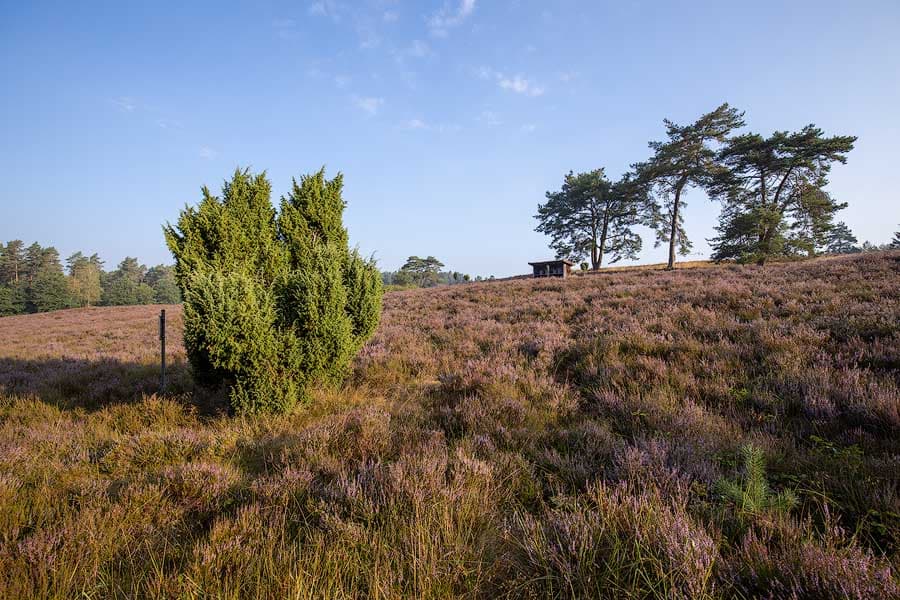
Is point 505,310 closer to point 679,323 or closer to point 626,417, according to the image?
point 679,323

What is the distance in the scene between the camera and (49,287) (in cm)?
5450

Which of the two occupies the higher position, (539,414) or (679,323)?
(679,323)

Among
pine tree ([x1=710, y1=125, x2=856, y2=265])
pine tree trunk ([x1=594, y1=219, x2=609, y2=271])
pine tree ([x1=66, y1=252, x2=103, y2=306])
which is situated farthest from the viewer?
pine tree ([x1=66, y1=252, x2=103, y2=306])

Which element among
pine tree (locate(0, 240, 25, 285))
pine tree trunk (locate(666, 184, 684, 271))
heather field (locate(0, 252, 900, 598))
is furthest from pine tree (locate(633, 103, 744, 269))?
pine tree (locate(0, 240, 25, 285))

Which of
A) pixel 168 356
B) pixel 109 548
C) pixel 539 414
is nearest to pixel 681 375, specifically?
pixel 539 414

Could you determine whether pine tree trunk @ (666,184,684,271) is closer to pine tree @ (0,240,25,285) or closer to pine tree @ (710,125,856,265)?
pine tree @ (710,125,856,265)

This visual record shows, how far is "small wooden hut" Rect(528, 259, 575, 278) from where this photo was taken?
3056 centimetres

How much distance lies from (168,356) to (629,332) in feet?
41.4

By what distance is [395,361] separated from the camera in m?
7.20

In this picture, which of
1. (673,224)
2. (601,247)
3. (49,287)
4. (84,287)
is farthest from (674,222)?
(84,287)

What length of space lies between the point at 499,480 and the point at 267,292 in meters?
4.27

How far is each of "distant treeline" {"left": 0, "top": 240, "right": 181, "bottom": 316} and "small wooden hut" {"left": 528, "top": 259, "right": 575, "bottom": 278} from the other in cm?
6830

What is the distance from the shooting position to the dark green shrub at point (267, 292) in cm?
449

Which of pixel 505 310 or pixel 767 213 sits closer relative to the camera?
pixel 505 310
